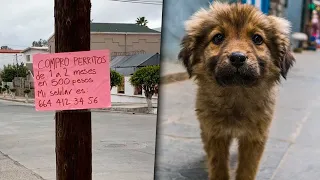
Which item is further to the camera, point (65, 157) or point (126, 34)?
point (126, 34)

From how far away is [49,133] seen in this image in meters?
8.33

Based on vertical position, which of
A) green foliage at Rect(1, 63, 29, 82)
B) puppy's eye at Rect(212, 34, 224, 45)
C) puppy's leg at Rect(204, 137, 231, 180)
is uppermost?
puppy's eye at Rect(212, 34, 224, 45)

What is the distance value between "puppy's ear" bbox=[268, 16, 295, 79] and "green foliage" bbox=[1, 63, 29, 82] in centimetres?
706

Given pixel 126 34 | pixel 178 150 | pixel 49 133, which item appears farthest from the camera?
pixel 49 133

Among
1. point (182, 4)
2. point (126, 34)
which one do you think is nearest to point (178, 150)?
point (182, 4)

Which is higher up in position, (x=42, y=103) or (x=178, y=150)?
(x=42, y=103)

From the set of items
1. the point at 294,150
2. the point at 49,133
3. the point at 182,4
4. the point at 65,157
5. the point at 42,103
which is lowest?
the point at 49,133

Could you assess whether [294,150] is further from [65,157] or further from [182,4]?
[65,157]

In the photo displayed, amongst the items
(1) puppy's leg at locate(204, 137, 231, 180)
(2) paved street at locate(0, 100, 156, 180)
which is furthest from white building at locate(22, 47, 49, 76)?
(1) puppy's leg at locate(204, 137, 231, 180)

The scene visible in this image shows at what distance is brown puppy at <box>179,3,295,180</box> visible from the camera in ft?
4.25

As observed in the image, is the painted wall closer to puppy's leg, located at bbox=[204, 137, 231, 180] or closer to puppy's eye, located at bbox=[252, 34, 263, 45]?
puppy's leg, located at bbox=[204, 137, 231, 180]

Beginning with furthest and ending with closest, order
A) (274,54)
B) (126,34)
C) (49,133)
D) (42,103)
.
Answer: (49,133) → (126,34) → (42,103) → (274,54)

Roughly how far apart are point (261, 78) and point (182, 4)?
1.21 ft

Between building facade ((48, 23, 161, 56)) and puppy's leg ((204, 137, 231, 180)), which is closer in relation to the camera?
puppy's leg ((204, 137, 231, 180))
